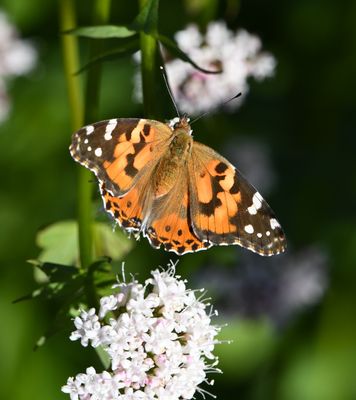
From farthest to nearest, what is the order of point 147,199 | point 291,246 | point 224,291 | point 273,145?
point 273,145 → point 291,246 → point 224,291 → point 147,199

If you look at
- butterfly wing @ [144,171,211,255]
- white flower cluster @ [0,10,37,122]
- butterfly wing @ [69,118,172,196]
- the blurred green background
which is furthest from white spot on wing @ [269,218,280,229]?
white flower cluster @ [0,10,37,122]

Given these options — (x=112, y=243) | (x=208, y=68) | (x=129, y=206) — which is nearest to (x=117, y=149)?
(x=129, y=206)

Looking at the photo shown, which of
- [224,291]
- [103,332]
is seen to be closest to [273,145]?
[224,291]

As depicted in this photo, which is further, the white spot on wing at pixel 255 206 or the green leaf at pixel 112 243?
the green leaf at pixel 112 243

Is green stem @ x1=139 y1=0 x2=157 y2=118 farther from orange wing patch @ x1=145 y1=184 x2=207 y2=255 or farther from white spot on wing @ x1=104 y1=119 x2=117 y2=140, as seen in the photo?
orange wing patch @ x1=145 y1=184 x2=207 y2=255

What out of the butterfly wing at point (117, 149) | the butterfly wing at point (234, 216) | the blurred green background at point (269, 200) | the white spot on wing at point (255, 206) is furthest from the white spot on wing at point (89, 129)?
the blurred green background at point (269, 200)

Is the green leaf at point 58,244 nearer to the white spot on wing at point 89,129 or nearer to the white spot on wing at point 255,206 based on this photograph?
the white spot on wing at point 89,129

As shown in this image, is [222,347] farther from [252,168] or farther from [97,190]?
[97,190]
